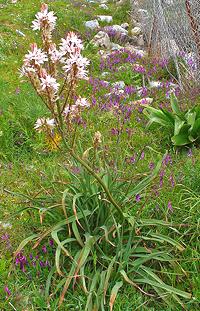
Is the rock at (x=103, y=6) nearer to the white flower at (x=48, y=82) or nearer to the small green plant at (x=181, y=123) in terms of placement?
the small green plant at (x=181, y=123)

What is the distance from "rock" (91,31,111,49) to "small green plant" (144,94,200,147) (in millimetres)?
4563

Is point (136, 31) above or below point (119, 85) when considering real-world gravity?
below

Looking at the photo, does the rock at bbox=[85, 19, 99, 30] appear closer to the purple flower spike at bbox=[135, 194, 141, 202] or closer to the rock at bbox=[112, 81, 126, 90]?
the rock at bbox=[112, 81, 126, 90]

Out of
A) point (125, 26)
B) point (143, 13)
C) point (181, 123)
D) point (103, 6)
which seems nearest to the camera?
point (181, 123)

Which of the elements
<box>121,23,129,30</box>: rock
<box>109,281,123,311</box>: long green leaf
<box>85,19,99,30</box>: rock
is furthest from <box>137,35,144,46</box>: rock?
<box>109,281,123,311</box>: long green leaf

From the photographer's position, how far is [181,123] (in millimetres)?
5777

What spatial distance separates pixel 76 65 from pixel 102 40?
7.75 m

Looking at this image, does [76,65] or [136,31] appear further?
[136,31]

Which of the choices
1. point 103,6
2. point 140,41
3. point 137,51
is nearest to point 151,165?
point 137,51

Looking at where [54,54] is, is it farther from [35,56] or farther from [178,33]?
[178,33]

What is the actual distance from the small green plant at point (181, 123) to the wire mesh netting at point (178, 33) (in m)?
0.95

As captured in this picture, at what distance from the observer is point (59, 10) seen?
40.0 feet

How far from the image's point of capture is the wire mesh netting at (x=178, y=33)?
6677 millimetres

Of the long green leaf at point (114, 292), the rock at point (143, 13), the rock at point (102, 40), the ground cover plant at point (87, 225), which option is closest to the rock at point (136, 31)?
the rock at point (143, 13)
